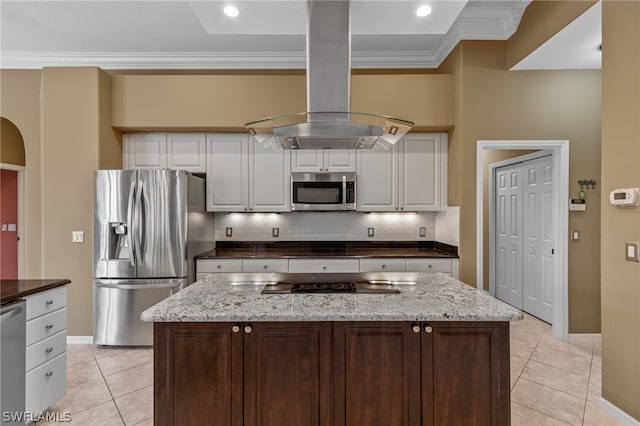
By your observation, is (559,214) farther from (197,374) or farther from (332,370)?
(197,374)

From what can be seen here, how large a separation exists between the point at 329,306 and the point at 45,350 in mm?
1905

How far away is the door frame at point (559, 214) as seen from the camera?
12.1 ft

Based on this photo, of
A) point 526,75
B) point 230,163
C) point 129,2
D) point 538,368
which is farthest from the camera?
point 230,163

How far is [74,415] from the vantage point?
96.3 inches

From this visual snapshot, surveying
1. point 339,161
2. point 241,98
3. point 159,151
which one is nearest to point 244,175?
point 241,98

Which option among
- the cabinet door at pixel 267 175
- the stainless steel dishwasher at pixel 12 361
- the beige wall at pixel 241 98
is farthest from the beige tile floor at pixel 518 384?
the beige wall at pixel 241 98

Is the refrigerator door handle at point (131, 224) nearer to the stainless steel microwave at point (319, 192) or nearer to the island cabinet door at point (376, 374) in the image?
the stainless steel microwave at point (319, 192)

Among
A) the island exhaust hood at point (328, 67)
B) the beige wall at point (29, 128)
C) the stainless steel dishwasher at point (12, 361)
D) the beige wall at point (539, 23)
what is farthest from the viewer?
the beige wall at point (29, 128)

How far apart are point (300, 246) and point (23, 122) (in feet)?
11.7

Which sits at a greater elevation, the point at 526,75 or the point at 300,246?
the point at 526,75

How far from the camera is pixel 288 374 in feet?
5.65

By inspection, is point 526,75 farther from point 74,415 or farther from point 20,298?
point 74,415

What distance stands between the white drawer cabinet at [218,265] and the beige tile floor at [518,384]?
936 millimetres

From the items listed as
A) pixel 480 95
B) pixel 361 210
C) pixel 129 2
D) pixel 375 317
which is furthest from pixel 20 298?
pixel 480 95
